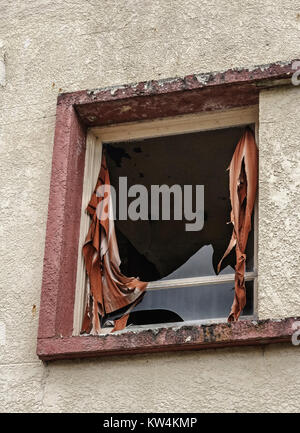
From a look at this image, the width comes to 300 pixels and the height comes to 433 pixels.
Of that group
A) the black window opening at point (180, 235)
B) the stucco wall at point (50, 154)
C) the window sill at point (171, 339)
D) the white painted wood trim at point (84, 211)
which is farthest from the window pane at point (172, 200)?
the window sill at point (171, 339)

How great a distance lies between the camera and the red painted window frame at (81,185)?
577 centimetres

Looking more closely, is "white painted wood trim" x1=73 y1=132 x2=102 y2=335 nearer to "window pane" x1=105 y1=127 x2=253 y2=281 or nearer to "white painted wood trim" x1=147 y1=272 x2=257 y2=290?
"window pane" x1=105 y1=127 x2=253 y2=281

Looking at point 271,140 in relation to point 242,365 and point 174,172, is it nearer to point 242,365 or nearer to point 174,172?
point 174,172

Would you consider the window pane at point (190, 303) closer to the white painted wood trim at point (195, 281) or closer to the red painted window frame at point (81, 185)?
the white painted wood trim at point (195, 281)

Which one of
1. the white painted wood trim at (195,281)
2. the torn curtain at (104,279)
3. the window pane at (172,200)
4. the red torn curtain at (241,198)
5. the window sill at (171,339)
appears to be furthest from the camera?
the window pane at (172,200)

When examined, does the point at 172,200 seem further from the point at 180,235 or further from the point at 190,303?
the point at 190,303

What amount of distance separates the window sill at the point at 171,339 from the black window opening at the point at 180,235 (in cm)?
44

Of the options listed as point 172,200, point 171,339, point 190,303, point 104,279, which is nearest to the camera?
point 171,339

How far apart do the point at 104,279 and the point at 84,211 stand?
444 millimetres

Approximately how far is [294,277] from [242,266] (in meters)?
0.44

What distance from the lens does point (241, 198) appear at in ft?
21.2

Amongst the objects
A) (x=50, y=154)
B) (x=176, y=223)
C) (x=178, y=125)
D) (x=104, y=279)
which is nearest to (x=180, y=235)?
(x=176, y=223)

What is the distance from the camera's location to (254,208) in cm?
641

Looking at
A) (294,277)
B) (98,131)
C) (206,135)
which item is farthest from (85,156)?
(294,277)
